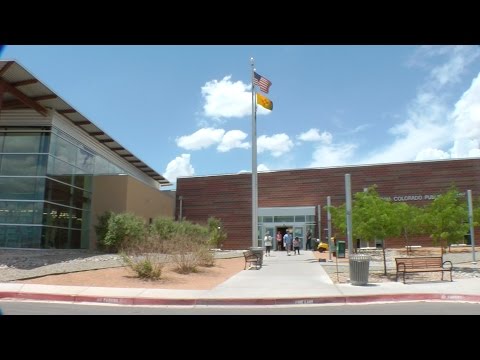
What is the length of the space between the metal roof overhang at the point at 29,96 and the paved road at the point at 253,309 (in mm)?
13682

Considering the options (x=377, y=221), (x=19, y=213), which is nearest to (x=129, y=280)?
(x=377, y=221)

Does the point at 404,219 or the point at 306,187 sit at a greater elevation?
the point at 306,187

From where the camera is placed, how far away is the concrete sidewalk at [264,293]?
38.9 feet

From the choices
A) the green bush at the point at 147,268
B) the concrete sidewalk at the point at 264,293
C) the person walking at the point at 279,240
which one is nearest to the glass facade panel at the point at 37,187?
the green bush at the point at 147,268

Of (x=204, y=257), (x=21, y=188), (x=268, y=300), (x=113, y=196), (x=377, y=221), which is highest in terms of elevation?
(x=113, y=196)

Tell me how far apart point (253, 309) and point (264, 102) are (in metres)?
16.9

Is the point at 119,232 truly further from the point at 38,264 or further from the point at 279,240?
the point at 279,240

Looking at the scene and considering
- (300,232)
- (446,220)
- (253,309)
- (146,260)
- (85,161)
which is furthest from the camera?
(300,232)

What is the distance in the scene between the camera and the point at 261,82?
2588 cm

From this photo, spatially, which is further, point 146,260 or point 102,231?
point 102,231

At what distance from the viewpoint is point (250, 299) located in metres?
11.8
